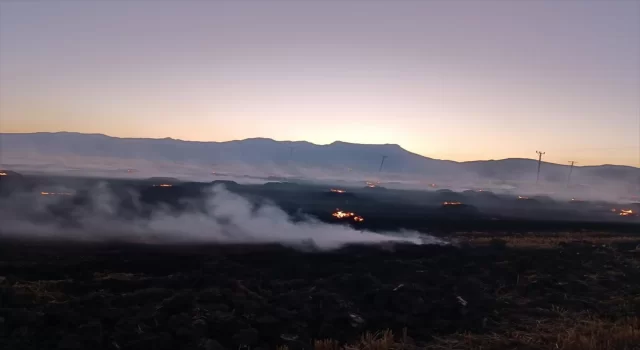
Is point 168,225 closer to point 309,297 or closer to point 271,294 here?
point 271,294

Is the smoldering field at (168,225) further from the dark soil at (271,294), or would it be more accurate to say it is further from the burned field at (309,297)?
the dark soil at (271,294)

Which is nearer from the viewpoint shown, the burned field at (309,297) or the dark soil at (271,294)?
the burned field at (309,297)

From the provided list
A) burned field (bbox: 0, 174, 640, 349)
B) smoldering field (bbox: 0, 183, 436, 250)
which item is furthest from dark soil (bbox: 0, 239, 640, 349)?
smoldering field (bbox: 0, 183, 436, 250)

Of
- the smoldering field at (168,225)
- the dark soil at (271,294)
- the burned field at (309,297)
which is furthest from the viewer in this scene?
the smoldering field at (168,225)

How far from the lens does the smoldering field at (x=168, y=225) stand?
97.8 feet

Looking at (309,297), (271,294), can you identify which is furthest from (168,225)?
(309,297)

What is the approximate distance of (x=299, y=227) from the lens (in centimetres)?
3588

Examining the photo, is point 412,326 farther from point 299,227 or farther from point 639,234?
point 639,234

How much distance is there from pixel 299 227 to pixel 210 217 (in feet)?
27.1

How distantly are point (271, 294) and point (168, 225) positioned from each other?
832 inches

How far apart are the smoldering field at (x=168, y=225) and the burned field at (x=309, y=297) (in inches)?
104

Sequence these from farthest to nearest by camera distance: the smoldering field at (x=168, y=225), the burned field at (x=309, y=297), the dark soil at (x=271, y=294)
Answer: the smoldering field at (x=168, y=225)
the dark soil at (x=271, y=294)
the burned field at (x=309, y=297)

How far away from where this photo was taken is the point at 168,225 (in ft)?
115

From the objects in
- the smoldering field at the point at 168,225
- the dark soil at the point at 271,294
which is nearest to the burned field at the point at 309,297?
the dark soil at the point at 271,294
